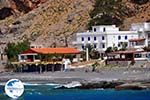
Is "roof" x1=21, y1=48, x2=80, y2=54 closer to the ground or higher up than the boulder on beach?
higher up

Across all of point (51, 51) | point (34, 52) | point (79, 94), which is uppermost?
point (51, 51)

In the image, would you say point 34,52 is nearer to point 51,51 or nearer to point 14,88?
point 51,51

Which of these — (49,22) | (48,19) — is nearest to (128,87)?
(49,22)

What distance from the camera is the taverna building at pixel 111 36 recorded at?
124500mm

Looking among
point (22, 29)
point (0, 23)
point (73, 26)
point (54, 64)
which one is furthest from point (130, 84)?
point (0, 23)

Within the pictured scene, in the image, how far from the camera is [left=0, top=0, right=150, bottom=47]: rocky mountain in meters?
139

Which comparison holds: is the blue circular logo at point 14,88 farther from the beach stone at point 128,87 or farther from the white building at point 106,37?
the white building at point 106,37

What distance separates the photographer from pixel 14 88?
67000 millimetres

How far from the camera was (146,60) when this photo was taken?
106938 millimetres

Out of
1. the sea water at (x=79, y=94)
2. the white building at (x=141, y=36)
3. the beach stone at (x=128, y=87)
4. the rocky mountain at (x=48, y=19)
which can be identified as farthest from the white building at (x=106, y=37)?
the beach stone at (x=128, y=87)

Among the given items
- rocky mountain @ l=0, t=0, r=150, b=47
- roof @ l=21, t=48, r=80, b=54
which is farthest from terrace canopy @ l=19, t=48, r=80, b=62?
rocky mountain @ l=0, t=0, r=150, b=47

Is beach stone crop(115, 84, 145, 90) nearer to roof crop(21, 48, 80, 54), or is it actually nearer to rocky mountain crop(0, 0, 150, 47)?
roof crop(21, 48, 80, 54)

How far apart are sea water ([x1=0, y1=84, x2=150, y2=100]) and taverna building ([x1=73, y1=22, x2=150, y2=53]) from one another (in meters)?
37.4

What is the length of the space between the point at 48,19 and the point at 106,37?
2917 cm
